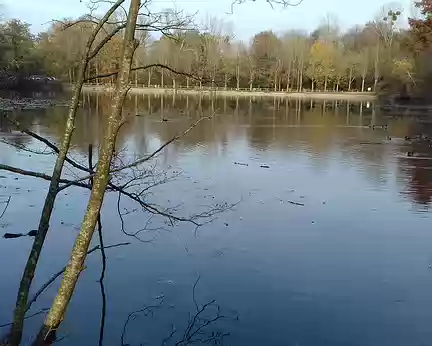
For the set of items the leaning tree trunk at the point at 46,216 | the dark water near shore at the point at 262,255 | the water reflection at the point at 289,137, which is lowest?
the dark water near shore at the point at 262,255

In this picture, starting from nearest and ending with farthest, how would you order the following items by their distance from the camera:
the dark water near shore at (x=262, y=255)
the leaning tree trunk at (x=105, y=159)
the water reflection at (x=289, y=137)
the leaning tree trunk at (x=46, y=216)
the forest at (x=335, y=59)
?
the leaning tree trunk at (x=105, y=159), the leaning tree trunk at (x=46, y=216), the dark water near shore at (x=262, y=255), the water reflection at (x=289, y=137), the forest at (x=335, y=59)

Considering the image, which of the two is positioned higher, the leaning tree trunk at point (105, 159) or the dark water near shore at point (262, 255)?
the leaning tree trunk at point (105, 159)

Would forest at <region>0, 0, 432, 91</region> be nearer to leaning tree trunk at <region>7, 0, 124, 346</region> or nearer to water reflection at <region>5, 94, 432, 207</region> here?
water reflection at <region>5, 94, 432, 207</region>

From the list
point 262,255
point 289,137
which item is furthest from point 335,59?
point 262,255

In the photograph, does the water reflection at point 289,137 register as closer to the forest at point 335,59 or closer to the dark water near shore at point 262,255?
the dark water near shore at point 262,255

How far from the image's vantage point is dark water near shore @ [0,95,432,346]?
7.16 metres

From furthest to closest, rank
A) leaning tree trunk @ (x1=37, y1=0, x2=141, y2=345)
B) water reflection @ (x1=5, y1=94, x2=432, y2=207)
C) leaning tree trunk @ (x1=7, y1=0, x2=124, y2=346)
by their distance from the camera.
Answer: water reflection @ (x1=5, y1=94, x2=432, y2=207)
leaning tree trunk @ (x1=7, y1=0, x2=124, y2=346)
leaning tree trunk @ (x1=37, y1=0, x2=141, y2=345)

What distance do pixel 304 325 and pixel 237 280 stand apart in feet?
5.12

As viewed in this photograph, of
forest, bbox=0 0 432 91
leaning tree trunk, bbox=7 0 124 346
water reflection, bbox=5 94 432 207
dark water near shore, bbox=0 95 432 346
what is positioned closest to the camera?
leaning tree trunk, bbox=7 0 124 346

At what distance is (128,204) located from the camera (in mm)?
12352

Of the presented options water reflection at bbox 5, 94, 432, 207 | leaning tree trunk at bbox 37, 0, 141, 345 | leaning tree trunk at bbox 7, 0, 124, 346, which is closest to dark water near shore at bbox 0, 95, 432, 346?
water reflection at bbox 5, 94, 432, 207

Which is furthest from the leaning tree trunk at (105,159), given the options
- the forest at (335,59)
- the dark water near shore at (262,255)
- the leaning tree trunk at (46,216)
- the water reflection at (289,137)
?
the forest at (335,59)

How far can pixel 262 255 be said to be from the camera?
31.0 ft

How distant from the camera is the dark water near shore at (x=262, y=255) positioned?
716 centimetres
